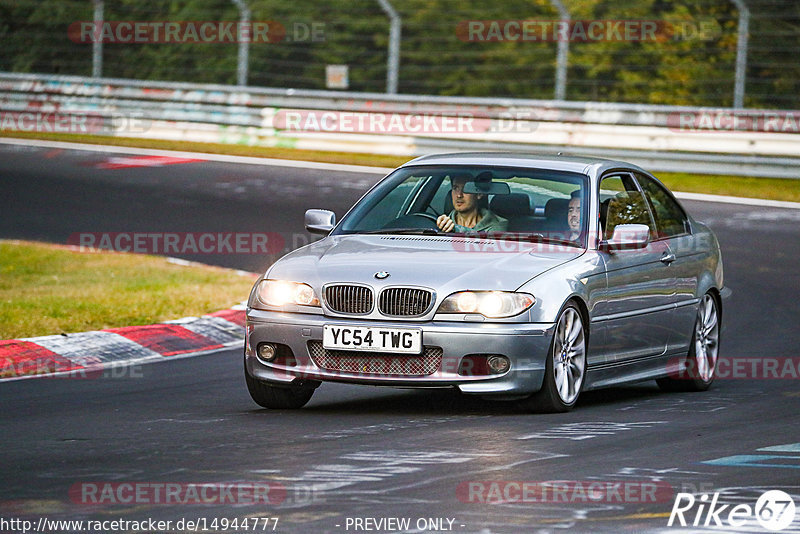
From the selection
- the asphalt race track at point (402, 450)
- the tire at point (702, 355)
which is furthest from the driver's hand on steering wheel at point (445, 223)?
the tire at point (702, 355)

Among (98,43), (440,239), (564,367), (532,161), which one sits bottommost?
(564,367)

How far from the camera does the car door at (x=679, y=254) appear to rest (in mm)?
9883

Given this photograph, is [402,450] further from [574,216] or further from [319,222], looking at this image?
[319,222]

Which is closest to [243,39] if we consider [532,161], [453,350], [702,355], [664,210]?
[664,210]

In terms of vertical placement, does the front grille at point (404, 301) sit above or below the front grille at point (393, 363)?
above

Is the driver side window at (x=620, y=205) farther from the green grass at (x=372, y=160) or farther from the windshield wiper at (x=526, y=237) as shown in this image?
the green grass at (x=372, y=160)

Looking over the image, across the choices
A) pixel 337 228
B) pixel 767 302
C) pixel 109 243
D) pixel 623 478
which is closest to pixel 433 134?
pixel 109 243

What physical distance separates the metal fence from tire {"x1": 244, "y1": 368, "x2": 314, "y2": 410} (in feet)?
53.5

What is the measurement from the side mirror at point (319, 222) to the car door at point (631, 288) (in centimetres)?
164

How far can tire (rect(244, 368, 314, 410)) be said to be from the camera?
337 inches

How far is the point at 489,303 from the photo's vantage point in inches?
318

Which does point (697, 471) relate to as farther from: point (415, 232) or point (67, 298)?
point (67, 298)

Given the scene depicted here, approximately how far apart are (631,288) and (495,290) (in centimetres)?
146

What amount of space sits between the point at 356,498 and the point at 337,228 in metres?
3.71
